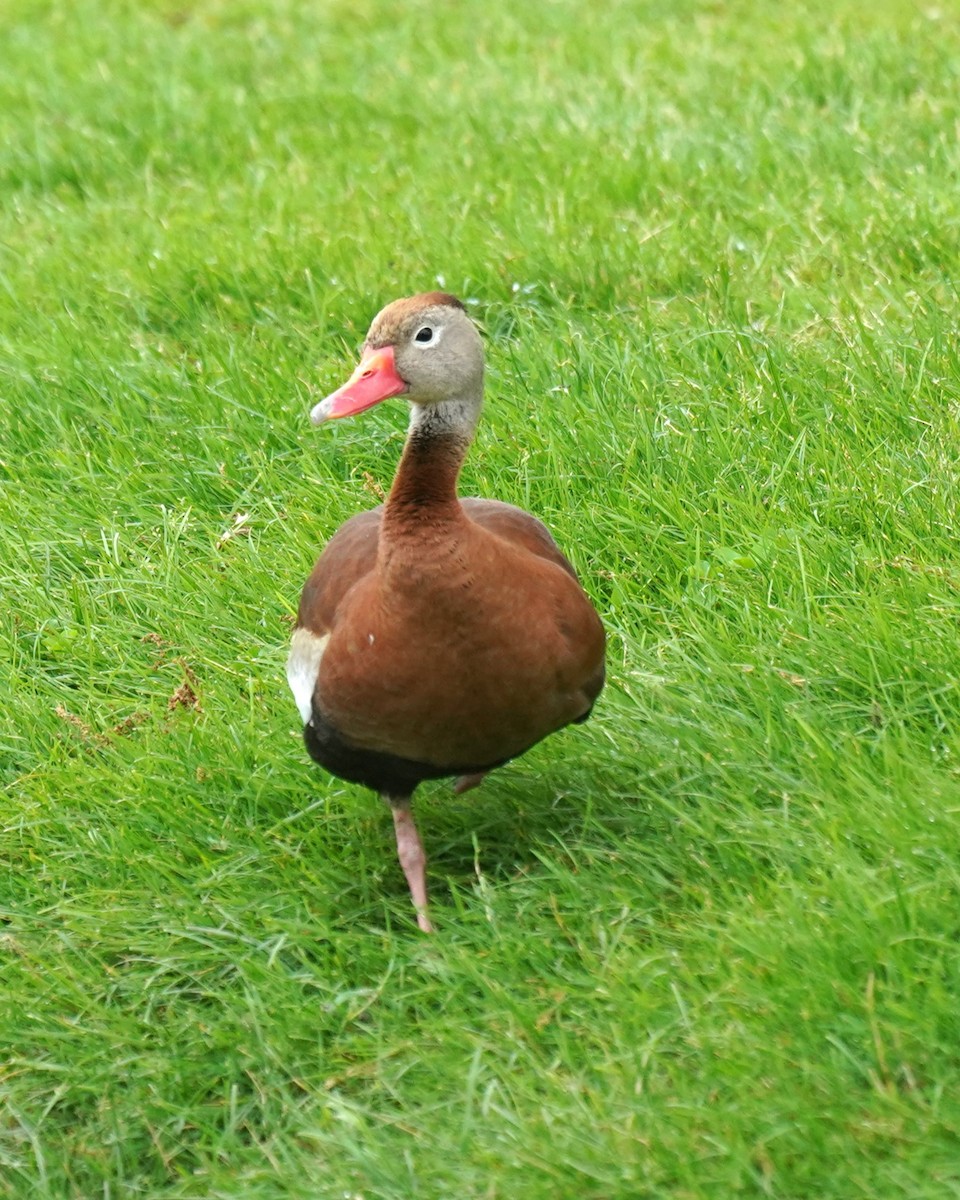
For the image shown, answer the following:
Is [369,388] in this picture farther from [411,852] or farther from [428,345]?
[411,852]

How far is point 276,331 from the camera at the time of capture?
15.8 ft

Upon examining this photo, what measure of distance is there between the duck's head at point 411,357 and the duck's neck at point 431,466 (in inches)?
1.8

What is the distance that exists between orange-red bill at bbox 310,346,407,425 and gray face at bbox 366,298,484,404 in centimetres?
1

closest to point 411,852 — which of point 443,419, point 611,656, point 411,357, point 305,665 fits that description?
point 305,665

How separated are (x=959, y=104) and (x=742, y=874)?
3.71 metres

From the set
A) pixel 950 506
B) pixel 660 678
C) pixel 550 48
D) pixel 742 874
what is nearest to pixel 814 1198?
pixel 742 874

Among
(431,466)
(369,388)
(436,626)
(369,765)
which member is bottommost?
(369,765)

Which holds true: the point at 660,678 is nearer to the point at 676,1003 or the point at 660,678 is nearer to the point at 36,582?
the point at 676,1003

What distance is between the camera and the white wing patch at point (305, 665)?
3.13 meters

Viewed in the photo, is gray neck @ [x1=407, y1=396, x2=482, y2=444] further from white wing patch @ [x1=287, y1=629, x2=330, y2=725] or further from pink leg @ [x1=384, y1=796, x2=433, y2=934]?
pink leg @ [x1=384, y1=796, x2=433, y2=934]

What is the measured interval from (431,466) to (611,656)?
2.59ft

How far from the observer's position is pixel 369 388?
2.95 meters

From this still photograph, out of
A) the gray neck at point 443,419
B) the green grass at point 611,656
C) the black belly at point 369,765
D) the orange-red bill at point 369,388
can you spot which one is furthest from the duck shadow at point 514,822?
the orange-red bill at point 369,388

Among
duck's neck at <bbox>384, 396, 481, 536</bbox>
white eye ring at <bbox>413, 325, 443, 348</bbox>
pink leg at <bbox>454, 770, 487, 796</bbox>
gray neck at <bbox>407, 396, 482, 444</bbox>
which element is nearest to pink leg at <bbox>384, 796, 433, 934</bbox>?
pink leg at <bbox>454, 770, 487, 796</bbox>
